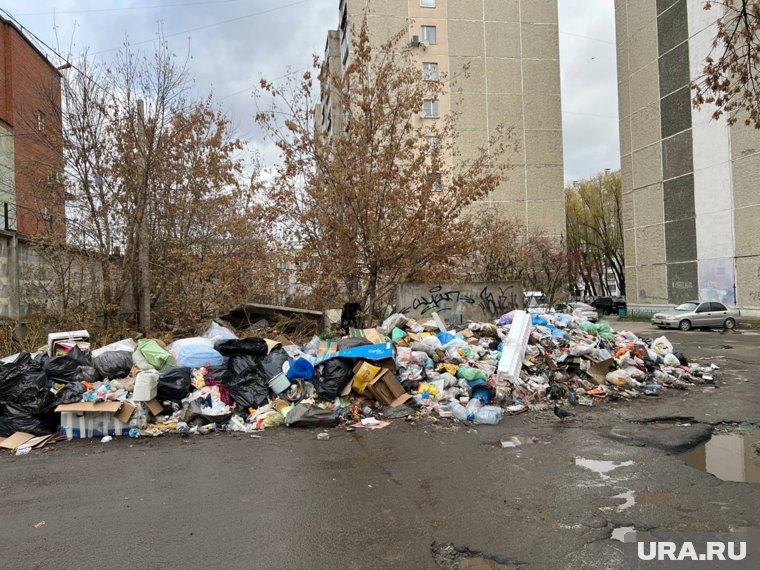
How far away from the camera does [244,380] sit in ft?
24.1

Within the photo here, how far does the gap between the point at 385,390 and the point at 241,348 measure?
7.47 feet

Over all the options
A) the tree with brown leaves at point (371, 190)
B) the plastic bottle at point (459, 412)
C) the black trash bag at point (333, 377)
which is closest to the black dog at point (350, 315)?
the tree with brown leaves at point (371, 190)

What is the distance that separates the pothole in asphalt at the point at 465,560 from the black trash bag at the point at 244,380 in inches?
172

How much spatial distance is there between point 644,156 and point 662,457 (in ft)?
91.6

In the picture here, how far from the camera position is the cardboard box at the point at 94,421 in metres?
6.38

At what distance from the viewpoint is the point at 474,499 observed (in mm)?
4121

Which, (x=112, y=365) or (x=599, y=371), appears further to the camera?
(x=599, y=371)

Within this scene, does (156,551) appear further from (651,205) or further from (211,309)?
(651,205)

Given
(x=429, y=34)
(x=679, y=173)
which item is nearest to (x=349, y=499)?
(x=679, y=173)

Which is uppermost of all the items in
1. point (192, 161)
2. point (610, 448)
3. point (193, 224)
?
point (192, 161)

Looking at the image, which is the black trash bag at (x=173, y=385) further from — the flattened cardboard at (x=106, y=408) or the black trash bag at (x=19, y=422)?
the black trash bag at (x=19, y=422)

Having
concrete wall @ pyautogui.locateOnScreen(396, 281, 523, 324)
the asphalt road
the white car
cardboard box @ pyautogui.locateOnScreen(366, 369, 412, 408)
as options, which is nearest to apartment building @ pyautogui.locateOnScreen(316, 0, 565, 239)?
the white car

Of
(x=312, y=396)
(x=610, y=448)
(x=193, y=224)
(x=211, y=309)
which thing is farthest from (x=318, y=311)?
(x=610, y=448)

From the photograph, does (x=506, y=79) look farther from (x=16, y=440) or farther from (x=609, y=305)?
(x=16, y=440)
